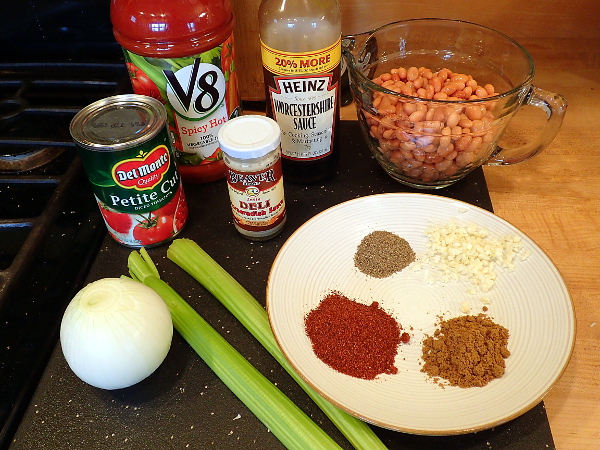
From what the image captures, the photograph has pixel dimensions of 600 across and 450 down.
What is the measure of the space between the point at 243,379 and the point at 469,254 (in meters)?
0.41

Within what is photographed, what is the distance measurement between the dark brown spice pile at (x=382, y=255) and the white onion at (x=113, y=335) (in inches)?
13.0

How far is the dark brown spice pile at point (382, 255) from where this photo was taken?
0.83 m

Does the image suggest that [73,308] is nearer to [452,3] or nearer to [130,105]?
[130,105]

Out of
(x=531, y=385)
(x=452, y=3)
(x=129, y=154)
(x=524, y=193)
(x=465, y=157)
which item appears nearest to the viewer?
(x=531, y=385)

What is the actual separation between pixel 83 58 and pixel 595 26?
1.19 meters

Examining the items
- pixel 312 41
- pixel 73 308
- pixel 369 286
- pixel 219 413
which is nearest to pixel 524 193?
pixel 369 286

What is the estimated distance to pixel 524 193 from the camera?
0.98m

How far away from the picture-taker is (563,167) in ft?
3.34

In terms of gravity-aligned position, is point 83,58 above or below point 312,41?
below

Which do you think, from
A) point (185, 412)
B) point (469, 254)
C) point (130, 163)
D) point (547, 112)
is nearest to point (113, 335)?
point (185, 412)

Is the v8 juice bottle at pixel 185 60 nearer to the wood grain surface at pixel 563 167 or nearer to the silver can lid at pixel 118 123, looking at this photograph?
the silver can lid at pixel 118 123

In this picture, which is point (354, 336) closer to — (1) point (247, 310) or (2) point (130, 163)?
(1) point (247, 310)

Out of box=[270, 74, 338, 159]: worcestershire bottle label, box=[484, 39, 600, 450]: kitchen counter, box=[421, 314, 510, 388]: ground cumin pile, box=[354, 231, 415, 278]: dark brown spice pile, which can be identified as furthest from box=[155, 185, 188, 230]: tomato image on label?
box=[484, 39, 600, 450]: kitchen counter

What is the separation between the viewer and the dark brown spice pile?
2.71 ft
